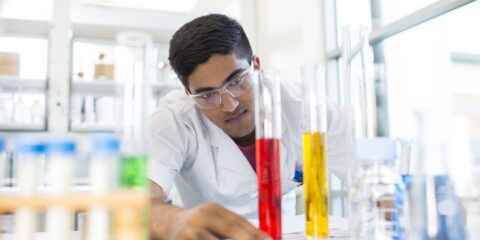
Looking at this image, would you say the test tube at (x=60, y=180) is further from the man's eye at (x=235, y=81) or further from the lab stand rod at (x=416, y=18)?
the lab stand rod at (x=416, y=18)

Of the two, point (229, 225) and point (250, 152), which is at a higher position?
point (250, 152)

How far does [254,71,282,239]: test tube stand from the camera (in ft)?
2.46

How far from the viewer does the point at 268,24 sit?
3461mm

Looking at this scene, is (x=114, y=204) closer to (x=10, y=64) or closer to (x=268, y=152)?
(x=268, y=152)

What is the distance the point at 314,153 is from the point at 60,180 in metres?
0.49

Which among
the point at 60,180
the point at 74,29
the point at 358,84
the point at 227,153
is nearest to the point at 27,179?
the point at 60,180

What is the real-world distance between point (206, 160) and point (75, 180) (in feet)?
3.42

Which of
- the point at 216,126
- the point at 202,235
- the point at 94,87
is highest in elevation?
the point at 94,87

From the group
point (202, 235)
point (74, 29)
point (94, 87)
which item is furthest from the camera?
point (74, 29)

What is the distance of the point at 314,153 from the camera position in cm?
80

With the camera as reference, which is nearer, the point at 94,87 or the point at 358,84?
the point at 358,84

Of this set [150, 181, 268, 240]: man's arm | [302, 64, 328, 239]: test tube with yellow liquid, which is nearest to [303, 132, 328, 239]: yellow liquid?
[302, 64, 328, 239]: test tube with yellow liquid

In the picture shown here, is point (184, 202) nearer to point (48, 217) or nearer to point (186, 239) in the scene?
point (186, 239)

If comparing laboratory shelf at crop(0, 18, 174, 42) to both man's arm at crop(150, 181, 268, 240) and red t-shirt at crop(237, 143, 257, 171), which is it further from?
man's arm at crop(150, 181, 268, 240)
